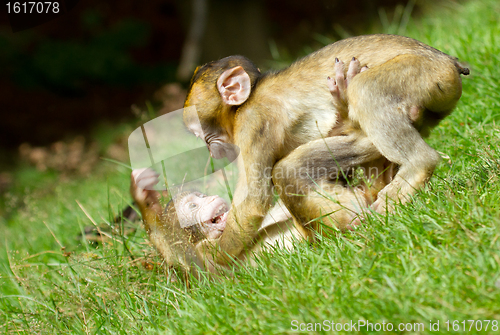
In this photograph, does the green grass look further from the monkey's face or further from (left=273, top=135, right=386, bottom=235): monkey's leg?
the monkey's face

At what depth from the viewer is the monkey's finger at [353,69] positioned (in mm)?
2510

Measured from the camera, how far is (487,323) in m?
1.60

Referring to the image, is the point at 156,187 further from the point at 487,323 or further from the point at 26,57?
the point at 26,57

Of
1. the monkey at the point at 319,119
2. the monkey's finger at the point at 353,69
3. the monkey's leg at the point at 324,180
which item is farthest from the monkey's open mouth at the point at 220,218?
the monkey's finger at the point at 353,69

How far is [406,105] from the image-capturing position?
7.49 feet

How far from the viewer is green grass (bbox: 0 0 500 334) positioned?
179 centimetres

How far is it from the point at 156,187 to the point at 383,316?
178 cm

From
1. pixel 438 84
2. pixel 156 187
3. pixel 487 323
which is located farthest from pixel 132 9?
pixel 487 323

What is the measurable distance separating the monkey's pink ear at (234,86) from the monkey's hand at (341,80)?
0.59 m

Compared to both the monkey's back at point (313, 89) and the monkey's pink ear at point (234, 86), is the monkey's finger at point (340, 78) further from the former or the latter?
the monkey's pink ear at point (234, 86)

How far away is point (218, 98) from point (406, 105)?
1.21 m

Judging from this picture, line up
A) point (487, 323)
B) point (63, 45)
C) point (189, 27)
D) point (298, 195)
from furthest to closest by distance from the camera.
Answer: point (63, 45) < point (189, 27) < point (298, 195) < point (487, 323)

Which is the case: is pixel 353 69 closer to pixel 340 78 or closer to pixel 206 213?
pixel 340 78

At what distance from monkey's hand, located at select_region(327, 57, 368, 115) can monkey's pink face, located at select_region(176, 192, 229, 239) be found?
1086mm
